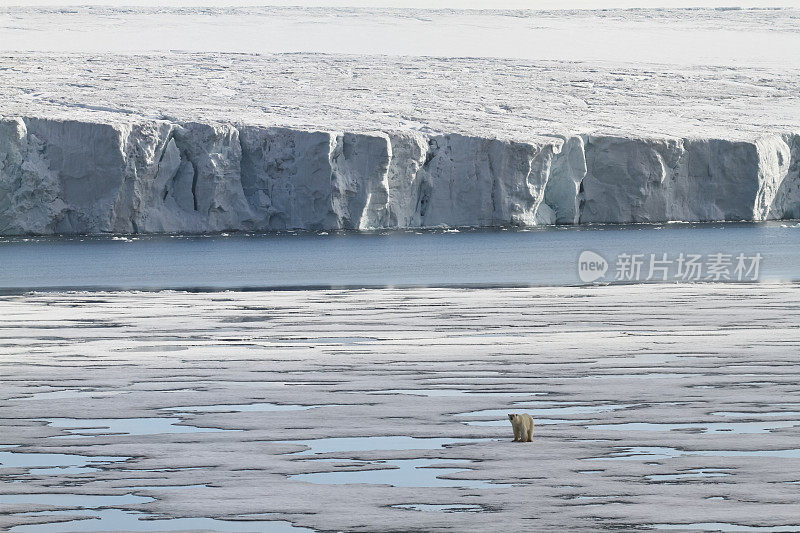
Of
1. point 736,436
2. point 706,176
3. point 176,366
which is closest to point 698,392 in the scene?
point 736,436

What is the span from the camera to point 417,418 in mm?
4191

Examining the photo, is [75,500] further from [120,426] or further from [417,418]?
[417,418]

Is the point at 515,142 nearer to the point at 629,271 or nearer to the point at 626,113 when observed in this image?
the point at 626,113

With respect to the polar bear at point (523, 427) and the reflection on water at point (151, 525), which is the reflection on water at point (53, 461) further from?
the polar bear at point (523, 427)

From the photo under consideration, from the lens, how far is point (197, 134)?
21.2m

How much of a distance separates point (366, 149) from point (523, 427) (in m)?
18.1

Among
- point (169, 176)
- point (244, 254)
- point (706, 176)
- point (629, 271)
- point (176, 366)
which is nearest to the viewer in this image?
point (176, 366)

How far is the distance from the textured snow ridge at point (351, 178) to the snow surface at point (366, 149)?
0.03 m

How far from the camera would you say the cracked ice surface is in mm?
3064

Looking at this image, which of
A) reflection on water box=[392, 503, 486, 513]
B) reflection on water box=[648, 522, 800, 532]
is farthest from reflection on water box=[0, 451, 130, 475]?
reflection on water box=[648, 522, 800, 532]

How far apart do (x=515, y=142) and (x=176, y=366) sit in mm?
16700

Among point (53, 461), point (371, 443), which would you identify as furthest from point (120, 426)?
point (371, 443)

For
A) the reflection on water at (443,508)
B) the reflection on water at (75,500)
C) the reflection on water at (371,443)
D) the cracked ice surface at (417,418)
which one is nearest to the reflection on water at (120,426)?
the cracked ice surface at (417,418)

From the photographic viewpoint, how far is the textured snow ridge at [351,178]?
21031mm
